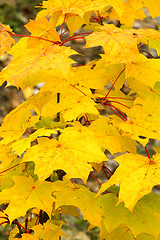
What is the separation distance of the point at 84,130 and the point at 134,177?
175mm

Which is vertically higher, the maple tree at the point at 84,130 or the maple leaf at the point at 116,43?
the maple leaf at the point at 116,43

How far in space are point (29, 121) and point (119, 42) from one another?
348mm

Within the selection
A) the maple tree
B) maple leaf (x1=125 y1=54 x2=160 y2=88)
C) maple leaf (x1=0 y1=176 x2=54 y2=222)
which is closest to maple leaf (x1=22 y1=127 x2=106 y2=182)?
the maple tree

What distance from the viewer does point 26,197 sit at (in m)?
0.85

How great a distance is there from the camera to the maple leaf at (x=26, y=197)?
81 cm

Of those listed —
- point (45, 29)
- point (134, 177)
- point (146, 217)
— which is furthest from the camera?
point (45, 29)

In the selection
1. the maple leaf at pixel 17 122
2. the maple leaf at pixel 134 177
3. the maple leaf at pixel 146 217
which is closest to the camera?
the maple leaf at pixel 134 177

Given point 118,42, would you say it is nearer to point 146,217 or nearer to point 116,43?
point 116,43

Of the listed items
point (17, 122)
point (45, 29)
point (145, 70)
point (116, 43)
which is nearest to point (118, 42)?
point (116, 43)

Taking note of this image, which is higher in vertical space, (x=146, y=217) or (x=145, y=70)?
(x=145, y=70)

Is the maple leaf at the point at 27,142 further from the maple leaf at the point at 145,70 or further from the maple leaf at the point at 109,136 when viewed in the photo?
the maple leaf at the point at 145,70

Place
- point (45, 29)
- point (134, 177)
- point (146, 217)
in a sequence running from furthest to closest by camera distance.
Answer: point (45, 29), point (146, 217), point (134, 177)

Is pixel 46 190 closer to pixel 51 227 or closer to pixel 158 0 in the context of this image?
pixel 51 227

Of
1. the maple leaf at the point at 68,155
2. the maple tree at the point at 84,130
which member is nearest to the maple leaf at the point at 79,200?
the maple tree at the point at 84,130
